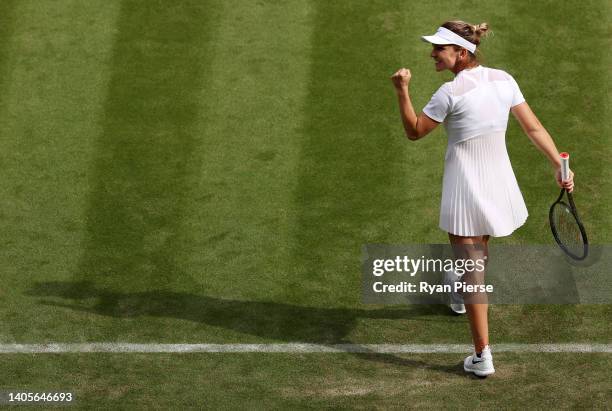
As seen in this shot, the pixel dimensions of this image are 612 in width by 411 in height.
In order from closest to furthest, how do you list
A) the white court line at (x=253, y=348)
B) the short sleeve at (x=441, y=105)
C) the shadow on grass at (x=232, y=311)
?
the short sleeve at (x=441, y=105) < the white court line at (x=253, y=348) < the shadow on grass at (x=232, y=311)

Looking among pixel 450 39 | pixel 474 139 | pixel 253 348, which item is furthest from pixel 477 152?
pixel 253 348

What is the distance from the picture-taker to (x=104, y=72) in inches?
482

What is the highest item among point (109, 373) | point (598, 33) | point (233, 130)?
point (598, 33)

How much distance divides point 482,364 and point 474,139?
5.28 feet

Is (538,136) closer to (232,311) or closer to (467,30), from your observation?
(467,30)

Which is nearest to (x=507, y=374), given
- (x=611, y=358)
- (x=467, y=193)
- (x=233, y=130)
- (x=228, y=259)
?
(x=611, y=358)

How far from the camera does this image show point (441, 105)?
8648 millimetres

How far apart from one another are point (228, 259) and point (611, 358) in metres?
3.19

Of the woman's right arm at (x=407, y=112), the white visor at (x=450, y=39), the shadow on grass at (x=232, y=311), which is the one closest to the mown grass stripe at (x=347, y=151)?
the shadow on grass at (x=232, y=311)

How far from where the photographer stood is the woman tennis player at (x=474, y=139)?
8.69 m

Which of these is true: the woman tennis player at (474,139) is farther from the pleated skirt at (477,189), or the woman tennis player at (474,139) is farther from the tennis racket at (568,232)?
the tennis racket at (568,232)

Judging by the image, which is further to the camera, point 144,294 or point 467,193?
point 144,294

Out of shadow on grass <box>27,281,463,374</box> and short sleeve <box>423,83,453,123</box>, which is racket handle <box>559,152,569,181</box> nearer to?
short sleeve <box>423,83,453,123</box>

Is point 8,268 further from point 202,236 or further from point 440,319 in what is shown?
point 440,319
